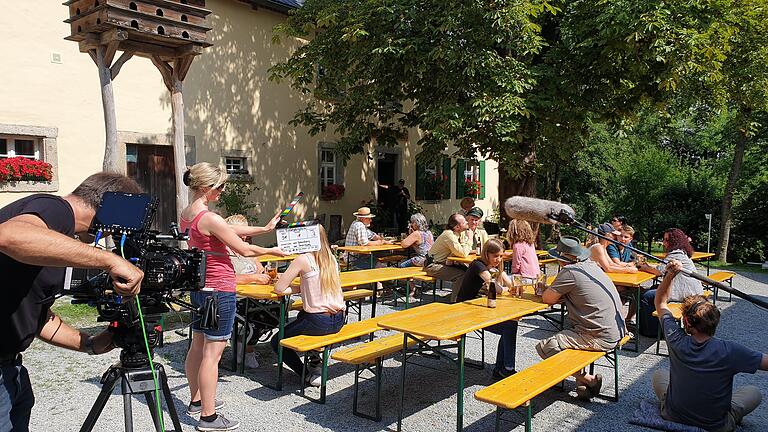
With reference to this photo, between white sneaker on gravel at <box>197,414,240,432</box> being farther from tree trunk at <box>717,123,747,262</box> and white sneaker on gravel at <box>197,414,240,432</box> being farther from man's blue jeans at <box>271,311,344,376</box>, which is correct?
tree trunk at <box>717,123,747,262</box>

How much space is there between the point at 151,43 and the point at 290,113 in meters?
5.80

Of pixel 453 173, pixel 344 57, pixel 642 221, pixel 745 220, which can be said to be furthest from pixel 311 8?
pixel 745 220

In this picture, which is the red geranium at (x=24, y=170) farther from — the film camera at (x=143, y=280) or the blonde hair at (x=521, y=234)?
the film camera at (x=143, y=280)

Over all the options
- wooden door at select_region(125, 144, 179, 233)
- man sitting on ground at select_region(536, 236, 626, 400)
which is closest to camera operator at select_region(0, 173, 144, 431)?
man sitting on ground at select_region(536, 236, 626, 400)

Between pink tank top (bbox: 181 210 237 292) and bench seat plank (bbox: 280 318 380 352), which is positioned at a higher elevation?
pink tank top (bbox: 181 210 237 292)

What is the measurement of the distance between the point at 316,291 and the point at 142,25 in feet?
15.9

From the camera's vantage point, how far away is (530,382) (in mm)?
3850

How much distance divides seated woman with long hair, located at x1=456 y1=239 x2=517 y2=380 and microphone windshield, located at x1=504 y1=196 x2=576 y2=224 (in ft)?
6.08

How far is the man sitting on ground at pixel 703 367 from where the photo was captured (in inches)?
151

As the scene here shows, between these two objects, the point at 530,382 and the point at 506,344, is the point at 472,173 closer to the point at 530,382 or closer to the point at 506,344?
the point at 506,344

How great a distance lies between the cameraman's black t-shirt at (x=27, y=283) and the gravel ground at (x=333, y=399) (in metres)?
2.22

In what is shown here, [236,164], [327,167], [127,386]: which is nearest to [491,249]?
[127,386]

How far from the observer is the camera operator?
183 centimetres

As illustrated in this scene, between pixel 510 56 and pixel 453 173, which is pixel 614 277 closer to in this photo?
pixel 510 56
